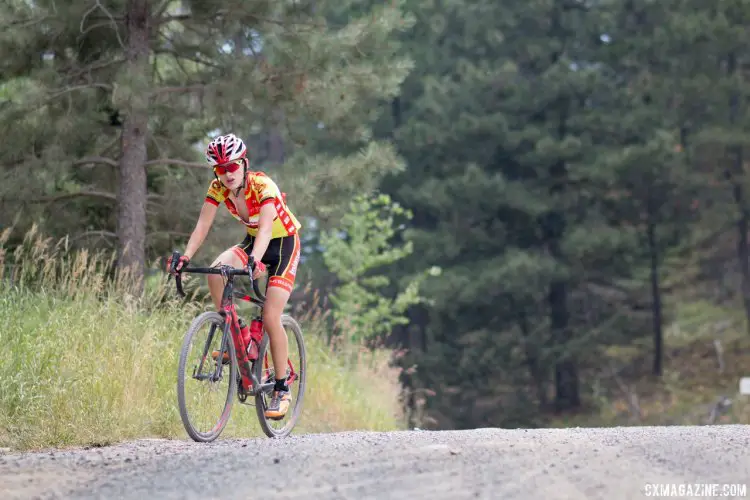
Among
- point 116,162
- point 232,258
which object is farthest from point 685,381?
point 232,258

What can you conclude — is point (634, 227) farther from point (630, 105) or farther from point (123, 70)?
point (123, 70)

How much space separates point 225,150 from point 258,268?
845 mm

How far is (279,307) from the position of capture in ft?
27.3

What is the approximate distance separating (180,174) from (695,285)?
23.4m

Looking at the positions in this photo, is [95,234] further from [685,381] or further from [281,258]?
[685,381]

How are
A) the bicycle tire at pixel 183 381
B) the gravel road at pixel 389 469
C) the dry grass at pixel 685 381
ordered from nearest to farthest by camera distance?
the gravel road at pixel 389 469 < the bicycle tire at pixel 183 381 < the dry grass at pixel 685 381

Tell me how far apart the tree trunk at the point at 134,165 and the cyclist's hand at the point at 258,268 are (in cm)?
473

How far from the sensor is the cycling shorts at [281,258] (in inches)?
329

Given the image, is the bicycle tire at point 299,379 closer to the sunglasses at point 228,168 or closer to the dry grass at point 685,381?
the sunglasses at point 228,168

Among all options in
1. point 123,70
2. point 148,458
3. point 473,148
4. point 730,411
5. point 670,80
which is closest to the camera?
point 148,458

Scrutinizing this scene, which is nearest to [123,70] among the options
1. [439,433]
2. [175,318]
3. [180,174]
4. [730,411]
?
[180,174]

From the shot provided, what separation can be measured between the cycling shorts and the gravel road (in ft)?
4.27

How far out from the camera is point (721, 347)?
32.5 m

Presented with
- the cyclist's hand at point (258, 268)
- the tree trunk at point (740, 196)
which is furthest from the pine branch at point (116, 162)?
the tree trunk at point (740, 196)
